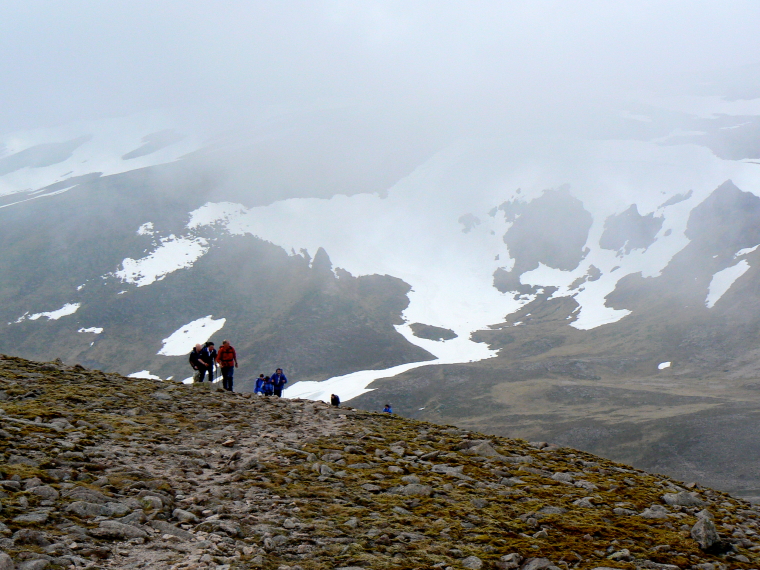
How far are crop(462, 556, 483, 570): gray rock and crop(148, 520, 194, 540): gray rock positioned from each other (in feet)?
13.3

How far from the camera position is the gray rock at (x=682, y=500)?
13570 mm

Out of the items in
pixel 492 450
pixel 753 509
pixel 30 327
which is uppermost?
pixel 30 327

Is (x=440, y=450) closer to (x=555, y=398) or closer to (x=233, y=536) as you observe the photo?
(x=233, y=536)

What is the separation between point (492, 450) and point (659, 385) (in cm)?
12475

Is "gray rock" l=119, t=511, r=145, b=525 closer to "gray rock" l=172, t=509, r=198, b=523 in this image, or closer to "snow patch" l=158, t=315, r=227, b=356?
"gray rock" l=172, t=509, r=198, b=523

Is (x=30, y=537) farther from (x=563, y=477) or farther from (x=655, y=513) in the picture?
(x=563, y=477)

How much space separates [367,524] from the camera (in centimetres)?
1038

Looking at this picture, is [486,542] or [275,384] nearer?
[486,542]

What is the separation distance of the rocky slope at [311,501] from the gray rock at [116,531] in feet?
0.08

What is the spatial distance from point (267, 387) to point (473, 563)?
2353 cm

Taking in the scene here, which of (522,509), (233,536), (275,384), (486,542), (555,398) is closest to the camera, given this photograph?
(233,536)

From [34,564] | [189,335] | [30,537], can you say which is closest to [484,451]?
[30,537]

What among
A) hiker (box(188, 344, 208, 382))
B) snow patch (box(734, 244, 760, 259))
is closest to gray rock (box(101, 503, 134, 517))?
hiker (box(188, 344, 208, 382))

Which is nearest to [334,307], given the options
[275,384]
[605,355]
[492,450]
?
[605,355]
